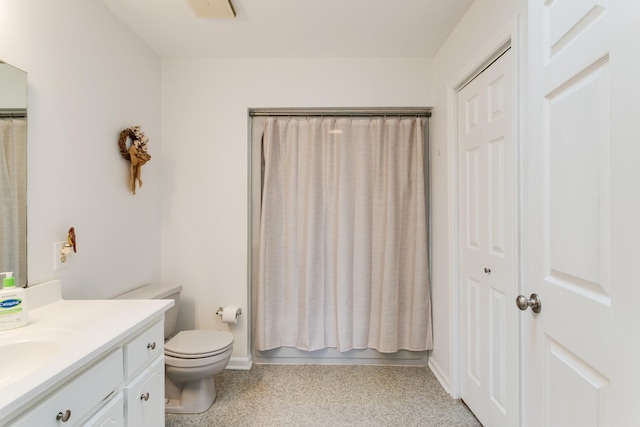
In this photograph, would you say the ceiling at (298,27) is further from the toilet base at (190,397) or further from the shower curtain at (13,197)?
the toilet base at (190,397)

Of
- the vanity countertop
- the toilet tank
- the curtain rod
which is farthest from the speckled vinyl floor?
the curtain rod

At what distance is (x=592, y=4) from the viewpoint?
812 millimetres

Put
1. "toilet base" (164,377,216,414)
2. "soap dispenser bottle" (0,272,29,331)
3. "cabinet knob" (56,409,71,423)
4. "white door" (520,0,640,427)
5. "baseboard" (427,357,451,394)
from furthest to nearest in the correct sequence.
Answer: "baseboard" (427,357,451,394) → "toilet base" (164,377,216,414) → "soap dispenser bottle" (0,272,29,331) → "cabinet knob" (56,409,71,423) → "white door" (520,0,640,427)

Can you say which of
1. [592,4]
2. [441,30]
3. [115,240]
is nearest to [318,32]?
[441,30]

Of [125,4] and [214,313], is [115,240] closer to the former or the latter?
[214,313]

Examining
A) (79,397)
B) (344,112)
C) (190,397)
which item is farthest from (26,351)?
(344,112)

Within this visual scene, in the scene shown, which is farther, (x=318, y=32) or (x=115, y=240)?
(x=318, y=32)

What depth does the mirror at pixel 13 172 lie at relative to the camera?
120 centimetres

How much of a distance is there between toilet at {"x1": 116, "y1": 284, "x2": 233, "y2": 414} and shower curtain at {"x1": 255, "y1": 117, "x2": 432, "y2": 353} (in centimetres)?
51

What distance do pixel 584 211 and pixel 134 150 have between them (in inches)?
89.3

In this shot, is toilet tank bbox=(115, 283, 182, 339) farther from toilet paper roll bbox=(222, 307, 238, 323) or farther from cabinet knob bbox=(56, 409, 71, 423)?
cabinet knob bbox=(56, 409, 71, 423)

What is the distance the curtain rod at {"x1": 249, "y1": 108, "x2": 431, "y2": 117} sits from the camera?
2393 millimetres

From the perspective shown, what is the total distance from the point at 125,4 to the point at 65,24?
39 cm

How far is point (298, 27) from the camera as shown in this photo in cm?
194
